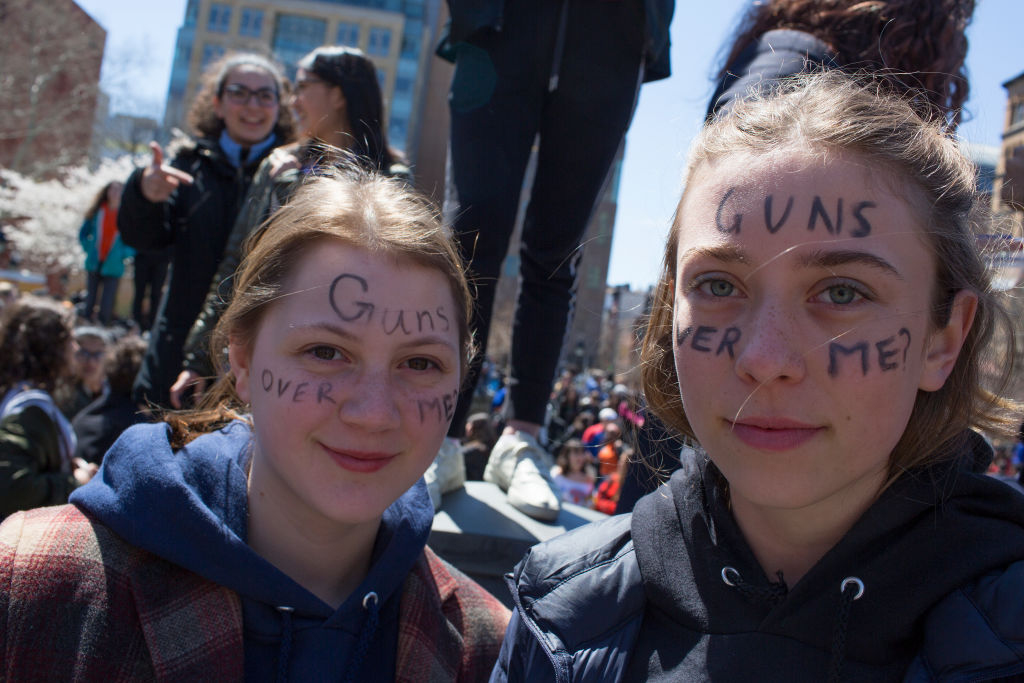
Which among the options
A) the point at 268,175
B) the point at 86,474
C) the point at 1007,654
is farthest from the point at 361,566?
the point at 86,474

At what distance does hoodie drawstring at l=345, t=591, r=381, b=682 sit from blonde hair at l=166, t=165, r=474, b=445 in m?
0.66

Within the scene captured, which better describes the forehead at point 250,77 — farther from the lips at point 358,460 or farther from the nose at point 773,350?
the nose at point 773,350

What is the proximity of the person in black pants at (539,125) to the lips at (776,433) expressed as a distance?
1.51 m

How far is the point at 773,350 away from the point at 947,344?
1.26ft

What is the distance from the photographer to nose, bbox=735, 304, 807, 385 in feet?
4.46

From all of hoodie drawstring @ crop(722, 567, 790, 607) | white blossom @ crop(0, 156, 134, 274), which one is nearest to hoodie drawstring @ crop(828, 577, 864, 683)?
hoodie drawstring @ crop(722, 567, 790, 607)

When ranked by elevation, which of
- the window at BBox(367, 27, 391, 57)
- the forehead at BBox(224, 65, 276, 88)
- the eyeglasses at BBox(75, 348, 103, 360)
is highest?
the window at BBox(367, 27, 391, 57)

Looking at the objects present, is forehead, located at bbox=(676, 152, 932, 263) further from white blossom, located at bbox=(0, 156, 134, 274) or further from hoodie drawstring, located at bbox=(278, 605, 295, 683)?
white blossom, located at bbox=(0, 156, 134, 274)

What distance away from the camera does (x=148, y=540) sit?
169 cm

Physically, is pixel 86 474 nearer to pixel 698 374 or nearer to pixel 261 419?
pixel 261 419

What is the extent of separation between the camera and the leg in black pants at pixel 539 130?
2.85m

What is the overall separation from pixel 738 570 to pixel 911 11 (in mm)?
2035

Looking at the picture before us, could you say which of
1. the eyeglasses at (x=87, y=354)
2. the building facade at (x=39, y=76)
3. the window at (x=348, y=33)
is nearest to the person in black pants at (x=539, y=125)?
the eyeglasses at (x=87, y=354)

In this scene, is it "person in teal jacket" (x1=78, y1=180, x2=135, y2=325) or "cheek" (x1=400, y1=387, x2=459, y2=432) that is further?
"person in teal jacket" (x1=78, y1=180, x2=135, y2=325)
